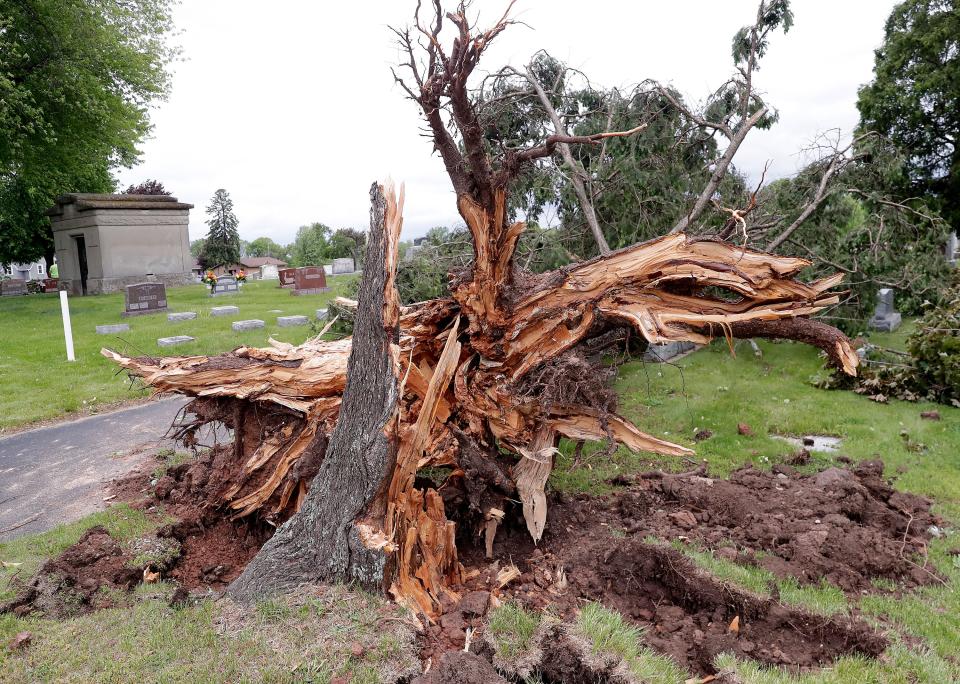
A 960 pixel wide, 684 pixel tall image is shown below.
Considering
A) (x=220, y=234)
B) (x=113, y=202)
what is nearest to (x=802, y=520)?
(x=113, y=202)

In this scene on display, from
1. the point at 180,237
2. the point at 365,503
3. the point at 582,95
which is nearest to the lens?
the point at 365,503

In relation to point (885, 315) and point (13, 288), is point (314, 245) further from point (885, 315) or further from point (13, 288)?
point (885, 315)

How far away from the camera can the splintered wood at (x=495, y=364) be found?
453cm

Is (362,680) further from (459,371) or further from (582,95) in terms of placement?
(582,95)

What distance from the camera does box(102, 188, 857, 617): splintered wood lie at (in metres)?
4.53

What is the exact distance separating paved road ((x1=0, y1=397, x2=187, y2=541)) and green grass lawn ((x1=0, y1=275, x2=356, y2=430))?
590mm

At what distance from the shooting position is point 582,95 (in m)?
9.09

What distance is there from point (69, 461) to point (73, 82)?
14372 millimetres

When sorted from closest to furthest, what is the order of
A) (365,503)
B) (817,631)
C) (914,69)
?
(817,631)
(365,503)
(914,69)

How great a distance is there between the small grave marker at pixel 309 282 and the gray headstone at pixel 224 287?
2438 millimetres

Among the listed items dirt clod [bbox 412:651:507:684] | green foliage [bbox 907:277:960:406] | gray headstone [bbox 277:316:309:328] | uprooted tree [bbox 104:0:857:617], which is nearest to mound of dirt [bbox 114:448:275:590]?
uprooted tree [bbox 104:0:857:617]

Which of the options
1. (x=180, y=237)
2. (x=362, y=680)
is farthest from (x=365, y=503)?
(x=180, y=237)

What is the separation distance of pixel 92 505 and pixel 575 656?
4563 millimetres

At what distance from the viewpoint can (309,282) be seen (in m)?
22.0
